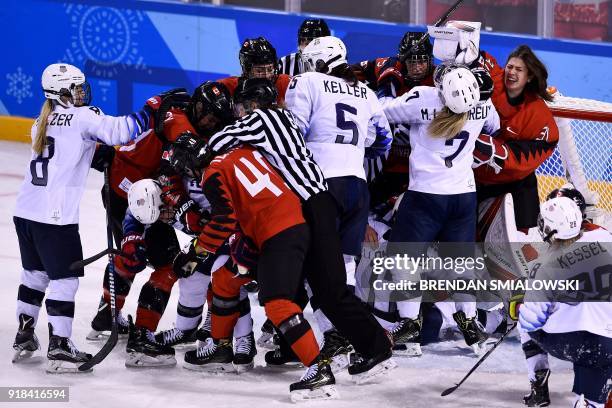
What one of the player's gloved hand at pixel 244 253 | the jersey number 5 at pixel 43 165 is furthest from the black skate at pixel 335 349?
the jersey number 5 at pixel 43 165

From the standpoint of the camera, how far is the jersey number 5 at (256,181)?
17.5 ft

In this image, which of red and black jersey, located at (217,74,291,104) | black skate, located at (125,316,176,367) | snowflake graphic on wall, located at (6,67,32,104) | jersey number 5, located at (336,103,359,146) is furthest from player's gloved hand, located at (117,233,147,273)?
snowflake graphic on wall, located at (6,67,32,104)

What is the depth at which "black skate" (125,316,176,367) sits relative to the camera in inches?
231

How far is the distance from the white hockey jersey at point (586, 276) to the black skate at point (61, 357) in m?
1.92

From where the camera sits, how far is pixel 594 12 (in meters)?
8.43

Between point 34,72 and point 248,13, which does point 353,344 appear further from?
point 34,72

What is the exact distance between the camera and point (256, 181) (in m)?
5.35

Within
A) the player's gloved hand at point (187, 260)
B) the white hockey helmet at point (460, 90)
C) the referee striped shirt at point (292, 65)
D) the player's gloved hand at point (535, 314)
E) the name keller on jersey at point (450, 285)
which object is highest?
the referee striped shirt at point (292, 65)

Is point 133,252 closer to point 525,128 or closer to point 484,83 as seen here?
point 484,83

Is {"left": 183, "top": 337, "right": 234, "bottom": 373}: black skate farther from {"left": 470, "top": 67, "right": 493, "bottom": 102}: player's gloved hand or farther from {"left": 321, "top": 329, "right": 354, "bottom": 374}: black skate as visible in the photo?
{"left": 470, "top": 67, "right": 493, "bottom": 102}: player's gloved hand

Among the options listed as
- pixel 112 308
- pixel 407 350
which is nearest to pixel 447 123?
pixel 407 350

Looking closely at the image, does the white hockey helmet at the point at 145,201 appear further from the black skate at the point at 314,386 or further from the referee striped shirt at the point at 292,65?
the referee striped shirt at the point at 292,65

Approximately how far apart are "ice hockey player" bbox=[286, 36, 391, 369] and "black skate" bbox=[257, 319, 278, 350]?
1.76 feet

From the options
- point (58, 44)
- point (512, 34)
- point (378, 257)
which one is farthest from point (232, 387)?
point (58, 44)
